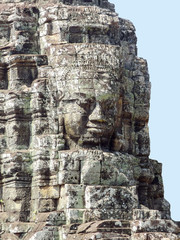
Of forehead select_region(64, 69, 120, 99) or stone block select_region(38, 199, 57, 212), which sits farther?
forehead select_region(64, 69, 120, 99)

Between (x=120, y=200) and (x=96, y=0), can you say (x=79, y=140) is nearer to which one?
(x=120, y=200)

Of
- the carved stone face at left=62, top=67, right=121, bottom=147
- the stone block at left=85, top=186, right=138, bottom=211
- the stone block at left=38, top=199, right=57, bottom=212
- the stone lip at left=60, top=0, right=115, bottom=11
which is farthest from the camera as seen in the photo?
the stone lip at left=60, top=0, right=115, bottom=11

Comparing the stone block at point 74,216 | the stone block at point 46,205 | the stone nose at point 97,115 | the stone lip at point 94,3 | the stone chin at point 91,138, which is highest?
the stone lip at point 94,3

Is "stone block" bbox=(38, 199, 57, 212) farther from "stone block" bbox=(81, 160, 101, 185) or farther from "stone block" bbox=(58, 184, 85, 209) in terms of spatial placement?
"stone block" bbox=(81, 160, 101, 185)

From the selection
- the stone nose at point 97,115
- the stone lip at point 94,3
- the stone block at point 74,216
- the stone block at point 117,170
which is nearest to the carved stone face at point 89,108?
the stone nose at point 97,115

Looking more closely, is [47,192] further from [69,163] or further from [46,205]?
[69,163]

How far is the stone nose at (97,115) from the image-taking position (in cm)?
3788

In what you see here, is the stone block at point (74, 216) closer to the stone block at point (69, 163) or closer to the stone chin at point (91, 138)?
the stone block at point (69, 163)

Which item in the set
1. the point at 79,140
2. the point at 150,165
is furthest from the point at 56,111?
the point at 150,165

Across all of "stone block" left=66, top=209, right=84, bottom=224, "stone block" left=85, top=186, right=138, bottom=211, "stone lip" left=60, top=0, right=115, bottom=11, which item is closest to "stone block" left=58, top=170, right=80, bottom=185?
"stone block" left=85, top=186, right=138, bottom=211

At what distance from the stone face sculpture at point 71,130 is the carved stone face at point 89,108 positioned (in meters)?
0.03

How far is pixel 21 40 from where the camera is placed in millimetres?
39406

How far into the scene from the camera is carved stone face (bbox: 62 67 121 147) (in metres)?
37.9

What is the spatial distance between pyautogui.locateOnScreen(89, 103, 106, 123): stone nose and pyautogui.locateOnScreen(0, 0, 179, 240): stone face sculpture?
30 millimetres
